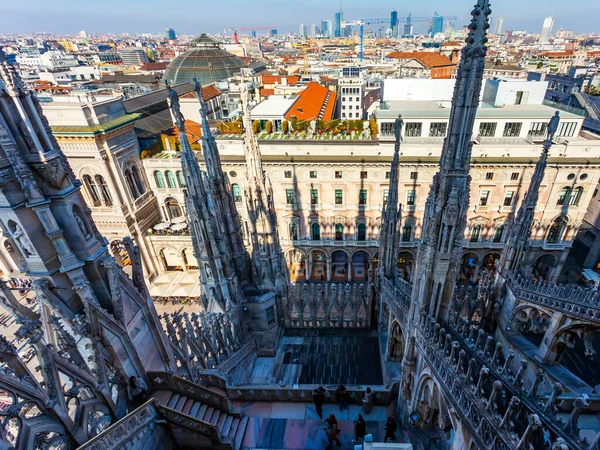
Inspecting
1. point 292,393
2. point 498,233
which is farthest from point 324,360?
point 498,233

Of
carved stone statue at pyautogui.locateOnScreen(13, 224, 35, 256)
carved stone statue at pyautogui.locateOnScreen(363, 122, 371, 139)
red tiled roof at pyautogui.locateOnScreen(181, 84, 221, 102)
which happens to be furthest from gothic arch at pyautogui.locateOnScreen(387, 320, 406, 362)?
red tiled roof at pyautogui.locateOnScreen(181, 84, 221, 102)

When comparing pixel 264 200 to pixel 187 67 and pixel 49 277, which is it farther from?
pixel 187 67

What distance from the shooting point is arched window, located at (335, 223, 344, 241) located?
35963 millimetres

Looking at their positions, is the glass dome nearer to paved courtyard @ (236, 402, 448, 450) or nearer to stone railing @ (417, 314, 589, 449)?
paved courtyard @ (236, 402, 448, 450)

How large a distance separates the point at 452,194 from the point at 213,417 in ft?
40.2

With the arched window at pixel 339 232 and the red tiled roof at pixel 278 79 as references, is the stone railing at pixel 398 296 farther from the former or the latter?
the red tiled roof at pixel 278 79

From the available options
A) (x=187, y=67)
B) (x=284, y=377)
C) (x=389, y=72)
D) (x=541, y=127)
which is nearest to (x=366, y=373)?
(x=284, y=377)

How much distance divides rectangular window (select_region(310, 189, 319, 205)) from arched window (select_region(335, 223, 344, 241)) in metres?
3.65

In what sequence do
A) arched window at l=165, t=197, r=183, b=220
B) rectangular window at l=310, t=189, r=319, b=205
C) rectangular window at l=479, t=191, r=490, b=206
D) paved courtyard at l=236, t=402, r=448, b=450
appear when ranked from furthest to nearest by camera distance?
arched window at l=165, t=197, r=183, b=220
rectangular window at l=310, t=189, r=319, b=205
rectangular window at l=479, t=191, r=490, b=206
paved courtyard at l=236, t=402, r=448, b=450

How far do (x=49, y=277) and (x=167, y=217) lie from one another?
110 feet

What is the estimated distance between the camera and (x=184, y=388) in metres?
11.6

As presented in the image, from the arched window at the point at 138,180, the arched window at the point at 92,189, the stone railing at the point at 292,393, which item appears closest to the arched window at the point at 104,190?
the arched window at the point at 92,189

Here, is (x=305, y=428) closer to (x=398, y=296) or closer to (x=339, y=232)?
(x=398, y=296)

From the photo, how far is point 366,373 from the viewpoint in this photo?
1814cm
